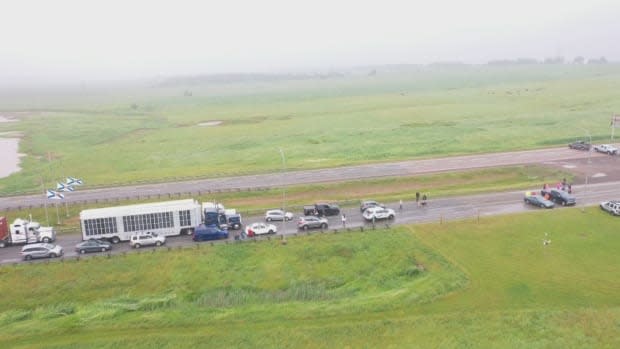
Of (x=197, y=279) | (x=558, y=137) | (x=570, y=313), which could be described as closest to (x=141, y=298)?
(x=197, y=279)

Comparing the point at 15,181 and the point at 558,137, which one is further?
the point at 558,137

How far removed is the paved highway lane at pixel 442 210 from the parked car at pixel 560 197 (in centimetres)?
127

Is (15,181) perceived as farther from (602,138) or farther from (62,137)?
(602,138)

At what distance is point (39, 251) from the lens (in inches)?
1820

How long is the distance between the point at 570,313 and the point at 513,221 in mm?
16896

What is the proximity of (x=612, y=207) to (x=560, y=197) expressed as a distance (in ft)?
16.9

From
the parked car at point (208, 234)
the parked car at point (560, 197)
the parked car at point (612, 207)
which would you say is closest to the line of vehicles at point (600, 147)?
the parked car at point (560, 197)

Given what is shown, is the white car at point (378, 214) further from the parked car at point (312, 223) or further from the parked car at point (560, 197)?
the parked car at point (560, 197)

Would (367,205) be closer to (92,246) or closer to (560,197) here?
(560,197)

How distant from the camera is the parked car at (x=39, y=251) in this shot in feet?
151

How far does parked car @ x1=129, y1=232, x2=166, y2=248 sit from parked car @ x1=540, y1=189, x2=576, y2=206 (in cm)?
4362

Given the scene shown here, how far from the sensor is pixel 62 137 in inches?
5463

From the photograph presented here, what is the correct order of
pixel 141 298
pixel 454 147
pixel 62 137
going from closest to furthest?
pixel 141 298, pixel 454 147, pixel 62 137

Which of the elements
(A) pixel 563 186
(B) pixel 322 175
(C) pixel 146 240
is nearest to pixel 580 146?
(A) pixel 563 186
